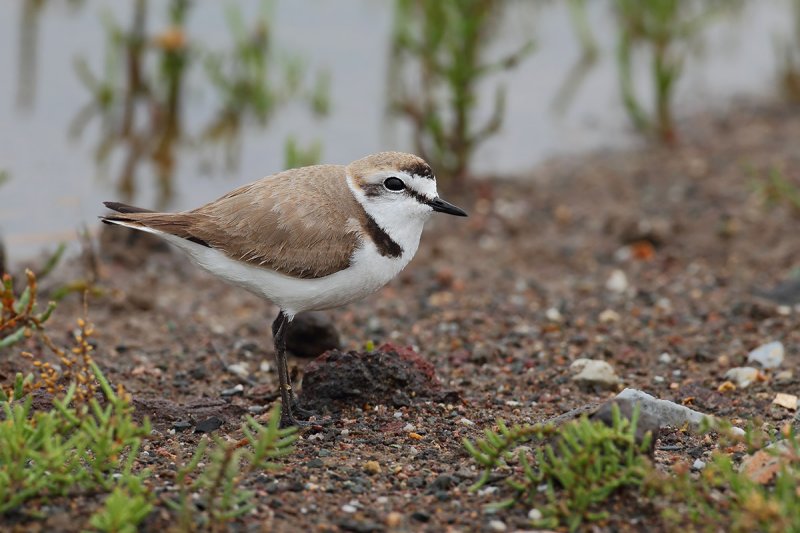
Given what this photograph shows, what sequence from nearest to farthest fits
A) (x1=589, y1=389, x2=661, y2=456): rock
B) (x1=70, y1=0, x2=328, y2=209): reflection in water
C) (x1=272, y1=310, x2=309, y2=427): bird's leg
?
1. (x1=589, y1=389, x2=661, y2=456): rock
2. (x1=272, y1=310, x2=309, y2=427): bird's leg
3. (x1=70, y1=0, x2=328, y2=209): reflection in water

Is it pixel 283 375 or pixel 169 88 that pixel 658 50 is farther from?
pixel 283 375

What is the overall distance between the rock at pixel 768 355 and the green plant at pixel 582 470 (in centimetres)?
212

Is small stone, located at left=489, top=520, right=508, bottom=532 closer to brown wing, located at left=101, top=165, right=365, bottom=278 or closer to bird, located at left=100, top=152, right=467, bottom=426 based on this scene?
bird, located at left=100, top=152, right=467, bottom=426

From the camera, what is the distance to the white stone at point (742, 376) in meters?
5.54

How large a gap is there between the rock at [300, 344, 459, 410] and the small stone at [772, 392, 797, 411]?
1535 mm

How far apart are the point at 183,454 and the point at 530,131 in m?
7.70

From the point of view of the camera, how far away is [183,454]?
14.8 ft

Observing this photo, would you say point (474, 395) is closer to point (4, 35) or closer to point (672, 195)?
point (672, 195)

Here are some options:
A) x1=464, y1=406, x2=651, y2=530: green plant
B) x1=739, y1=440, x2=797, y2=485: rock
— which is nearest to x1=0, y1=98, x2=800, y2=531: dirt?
x1=464, y1=406, x2=651, y2=530: green plant

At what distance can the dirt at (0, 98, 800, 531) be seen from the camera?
4.13 m

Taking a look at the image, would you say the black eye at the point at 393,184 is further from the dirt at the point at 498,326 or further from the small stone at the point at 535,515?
the small stone at the point at 535,515

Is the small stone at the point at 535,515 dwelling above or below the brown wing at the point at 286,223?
below

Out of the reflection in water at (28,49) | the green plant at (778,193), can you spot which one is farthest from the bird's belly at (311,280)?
the reflection in water at (28,49)

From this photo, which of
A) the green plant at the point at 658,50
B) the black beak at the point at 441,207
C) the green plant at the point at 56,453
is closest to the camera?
the green plant at the point at 56,453
